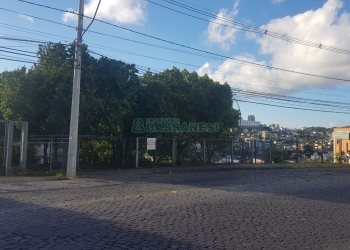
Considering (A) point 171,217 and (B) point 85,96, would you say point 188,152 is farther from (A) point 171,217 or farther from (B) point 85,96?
(A) point 171,217

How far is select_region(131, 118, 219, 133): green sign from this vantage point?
2778 cm

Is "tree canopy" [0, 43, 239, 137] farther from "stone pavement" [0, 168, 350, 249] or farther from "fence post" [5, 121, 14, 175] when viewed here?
"stone pavement" [0, 168, 350, 249]

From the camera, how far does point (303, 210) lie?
11.8 meters

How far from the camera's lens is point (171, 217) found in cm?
1012

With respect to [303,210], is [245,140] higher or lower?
higher

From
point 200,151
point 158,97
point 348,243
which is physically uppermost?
point 158,97

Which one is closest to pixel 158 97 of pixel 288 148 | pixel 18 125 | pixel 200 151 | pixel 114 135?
pixel 114 135

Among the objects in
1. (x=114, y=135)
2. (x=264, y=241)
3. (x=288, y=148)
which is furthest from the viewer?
(x=288, y=148)

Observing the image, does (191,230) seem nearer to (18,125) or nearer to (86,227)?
(86,227)

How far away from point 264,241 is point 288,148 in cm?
3265

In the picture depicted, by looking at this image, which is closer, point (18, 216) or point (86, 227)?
point (86, 227)

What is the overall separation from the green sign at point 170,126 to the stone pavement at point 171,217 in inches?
430

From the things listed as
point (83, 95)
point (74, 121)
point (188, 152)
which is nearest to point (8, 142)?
point (74, 121)

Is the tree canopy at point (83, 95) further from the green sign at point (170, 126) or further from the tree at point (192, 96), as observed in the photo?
the tree at point (192, 96)
